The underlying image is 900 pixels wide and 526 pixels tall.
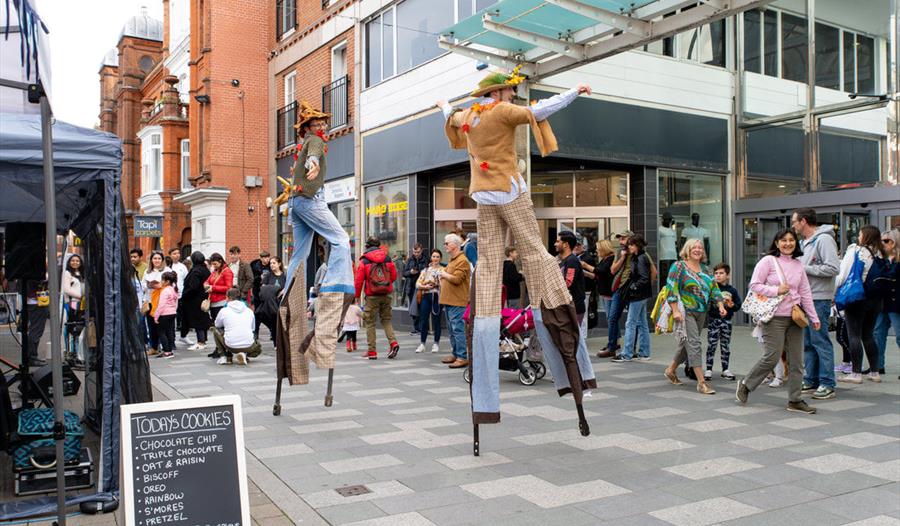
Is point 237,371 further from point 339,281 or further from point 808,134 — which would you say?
point 808,134

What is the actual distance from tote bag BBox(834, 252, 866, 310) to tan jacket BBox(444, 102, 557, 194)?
4.94 meters

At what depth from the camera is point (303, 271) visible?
21.4ft

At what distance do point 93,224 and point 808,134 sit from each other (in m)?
13.3

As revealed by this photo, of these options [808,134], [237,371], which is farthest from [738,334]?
[237,371]

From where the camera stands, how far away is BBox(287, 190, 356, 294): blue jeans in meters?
6.39

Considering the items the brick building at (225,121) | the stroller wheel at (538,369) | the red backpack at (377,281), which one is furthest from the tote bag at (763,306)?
the brick building at (225,121)

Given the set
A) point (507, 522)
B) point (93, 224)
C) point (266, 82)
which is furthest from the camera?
point (266, 82)

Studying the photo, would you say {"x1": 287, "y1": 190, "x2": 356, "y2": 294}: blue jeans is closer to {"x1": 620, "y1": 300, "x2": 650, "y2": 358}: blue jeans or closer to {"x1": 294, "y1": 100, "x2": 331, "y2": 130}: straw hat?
{"x1": 294, "y1": 100, "x2": 331, "y2": 130}: straw hat

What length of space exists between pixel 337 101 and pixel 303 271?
13388 millimetres

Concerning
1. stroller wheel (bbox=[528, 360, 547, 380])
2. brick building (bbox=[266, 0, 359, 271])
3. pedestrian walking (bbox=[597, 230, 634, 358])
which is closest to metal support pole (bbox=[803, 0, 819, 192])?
pedestrian walking (bbox=[597, 230, 634, 358])

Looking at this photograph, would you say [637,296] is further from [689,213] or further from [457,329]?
[689,213]

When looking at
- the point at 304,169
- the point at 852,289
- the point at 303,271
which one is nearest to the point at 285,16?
the point at 304,169

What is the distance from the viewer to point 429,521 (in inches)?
159

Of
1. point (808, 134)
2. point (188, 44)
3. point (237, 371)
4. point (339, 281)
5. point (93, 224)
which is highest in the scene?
point (188, 44)
